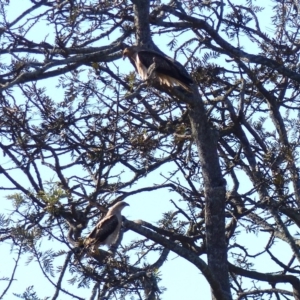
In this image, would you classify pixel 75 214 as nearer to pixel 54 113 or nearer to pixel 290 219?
pixel 54 113

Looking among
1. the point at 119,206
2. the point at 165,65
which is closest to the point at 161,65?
the point at 165,65

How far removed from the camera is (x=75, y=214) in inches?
332

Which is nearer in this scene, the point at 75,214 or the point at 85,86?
the point at 75,214

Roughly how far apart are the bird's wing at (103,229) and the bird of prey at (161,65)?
139cm

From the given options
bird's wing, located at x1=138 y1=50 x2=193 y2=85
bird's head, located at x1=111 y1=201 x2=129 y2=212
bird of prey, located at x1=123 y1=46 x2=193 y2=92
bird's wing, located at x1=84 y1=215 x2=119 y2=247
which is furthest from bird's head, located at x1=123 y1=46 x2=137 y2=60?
bird's wing, located at x1=84 y1=215 x2=119 y2=247

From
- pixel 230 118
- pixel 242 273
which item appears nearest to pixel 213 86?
pixel 230 118

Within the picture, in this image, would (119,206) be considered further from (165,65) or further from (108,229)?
(165,65)

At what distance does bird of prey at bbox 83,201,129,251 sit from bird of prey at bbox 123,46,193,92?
1327 millimetres

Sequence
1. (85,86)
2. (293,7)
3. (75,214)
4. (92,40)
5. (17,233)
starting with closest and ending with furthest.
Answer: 1. (17,233)
2. (75,214)
3. (85,86)
4. (92,40)
5. (293,7)

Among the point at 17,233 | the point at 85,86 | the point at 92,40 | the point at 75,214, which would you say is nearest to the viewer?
the point at 17,233

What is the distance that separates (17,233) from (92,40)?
2759 mm

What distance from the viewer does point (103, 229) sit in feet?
30.8

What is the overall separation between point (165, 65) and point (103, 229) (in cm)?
189

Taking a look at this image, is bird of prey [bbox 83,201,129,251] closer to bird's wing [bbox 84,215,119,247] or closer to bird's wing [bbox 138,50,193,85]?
bird's wing [bbox 84,215,119,247]
